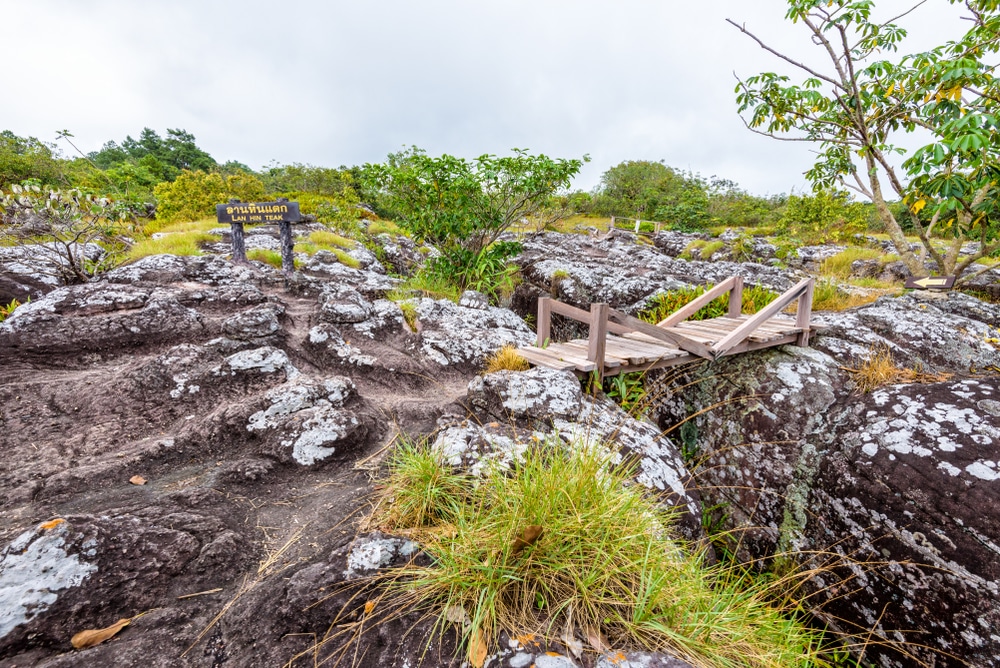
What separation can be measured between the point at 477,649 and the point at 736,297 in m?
5.95

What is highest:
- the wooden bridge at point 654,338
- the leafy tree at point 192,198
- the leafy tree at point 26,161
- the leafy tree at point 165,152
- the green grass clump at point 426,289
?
the leafy tree at point 165,152

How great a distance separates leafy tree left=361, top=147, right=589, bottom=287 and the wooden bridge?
12.6 ft

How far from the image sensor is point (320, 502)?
2500 millimetres

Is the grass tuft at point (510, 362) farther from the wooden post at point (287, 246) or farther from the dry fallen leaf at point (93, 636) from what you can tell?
the wooden post at point (287, 246)

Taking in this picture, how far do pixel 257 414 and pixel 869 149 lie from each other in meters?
8.12

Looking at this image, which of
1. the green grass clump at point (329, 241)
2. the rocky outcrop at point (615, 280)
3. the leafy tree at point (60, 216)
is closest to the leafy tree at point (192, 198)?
the green grass clump at point (329, 241)

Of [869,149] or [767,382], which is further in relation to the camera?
[869,149]

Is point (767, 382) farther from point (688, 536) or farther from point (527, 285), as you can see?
point (527, 285)

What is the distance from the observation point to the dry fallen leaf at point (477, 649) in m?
1.40

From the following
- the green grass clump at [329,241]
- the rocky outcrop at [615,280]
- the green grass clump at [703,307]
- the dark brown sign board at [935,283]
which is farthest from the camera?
the green grass clump at [329,241]

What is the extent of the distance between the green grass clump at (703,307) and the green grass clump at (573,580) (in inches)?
205

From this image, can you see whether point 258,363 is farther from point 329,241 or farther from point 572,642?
point 329,241

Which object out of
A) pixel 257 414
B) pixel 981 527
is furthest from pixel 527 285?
pixel 981 527

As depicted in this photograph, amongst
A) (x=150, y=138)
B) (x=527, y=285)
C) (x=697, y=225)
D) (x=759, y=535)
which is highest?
(x=150, y=138)
